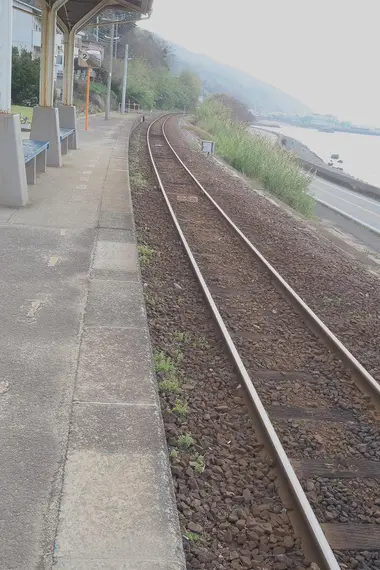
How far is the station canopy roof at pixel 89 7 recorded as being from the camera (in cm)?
1880

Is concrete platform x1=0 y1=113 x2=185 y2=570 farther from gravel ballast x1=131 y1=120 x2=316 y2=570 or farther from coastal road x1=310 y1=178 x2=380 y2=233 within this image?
coastal road x1=310 y1=178 x2=380 y2=233

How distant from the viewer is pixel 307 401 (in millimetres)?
5633

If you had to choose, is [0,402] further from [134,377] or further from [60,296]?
[60,296]

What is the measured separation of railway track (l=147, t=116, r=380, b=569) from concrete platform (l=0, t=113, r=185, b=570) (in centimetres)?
93

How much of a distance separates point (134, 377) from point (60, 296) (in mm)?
2169

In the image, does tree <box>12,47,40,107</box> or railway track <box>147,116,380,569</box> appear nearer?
railway track <box>147,116,380,569</box>

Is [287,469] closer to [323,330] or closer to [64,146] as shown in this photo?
[323,330]

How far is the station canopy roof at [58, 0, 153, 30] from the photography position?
18.8 metres

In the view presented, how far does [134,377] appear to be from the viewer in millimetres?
5230

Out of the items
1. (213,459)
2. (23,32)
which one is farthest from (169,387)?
(23,32)

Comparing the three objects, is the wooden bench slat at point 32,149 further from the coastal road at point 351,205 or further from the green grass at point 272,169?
the coastal road at point 351,205

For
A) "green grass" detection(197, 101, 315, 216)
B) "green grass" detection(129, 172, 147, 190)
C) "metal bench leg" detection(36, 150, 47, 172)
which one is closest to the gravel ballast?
"metal bench leg" detection(36, 150, 47, 172)

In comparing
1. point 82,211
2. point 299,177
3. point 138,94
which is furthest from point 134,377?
point 138,94

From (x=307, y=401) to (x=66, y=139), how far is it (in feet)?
56.3
